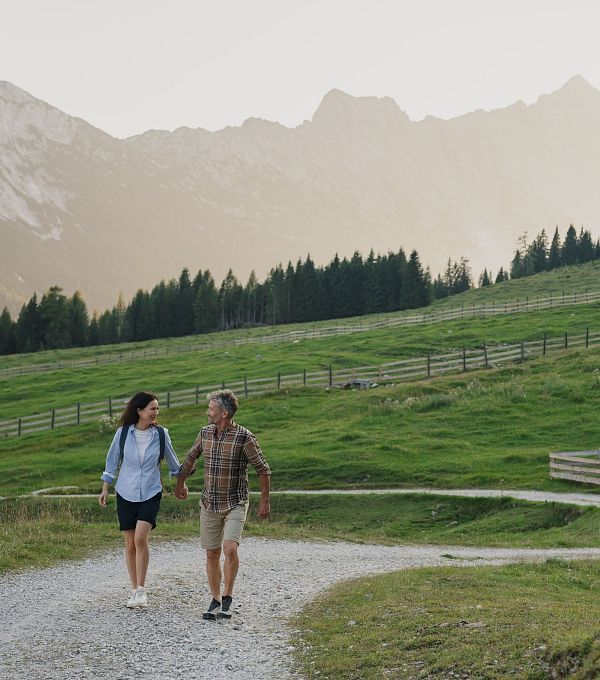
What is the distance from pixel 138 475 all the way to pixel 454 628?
202 inches

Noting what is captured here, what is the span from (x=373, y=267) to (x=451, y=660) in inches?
5953

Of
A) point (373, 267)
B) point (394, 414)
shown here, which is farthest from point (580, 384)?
point (373, 267)

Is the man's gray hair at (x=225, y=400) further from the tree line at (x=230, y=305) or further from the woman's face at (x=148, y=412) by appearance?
the tree line at (x=230, y=305)

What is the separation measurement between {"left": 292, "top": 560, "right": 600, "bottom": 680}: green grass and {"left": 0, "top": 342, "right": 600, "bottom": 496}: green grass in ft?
56.7

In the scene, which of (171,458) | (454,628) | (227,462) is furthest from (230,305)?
(454,628)

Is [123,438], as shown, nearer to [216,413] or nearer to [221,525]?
[216,413]

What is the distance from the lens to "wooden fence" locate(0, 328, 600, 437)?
56.3m

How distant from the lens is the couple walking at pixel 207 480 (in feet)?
42.3

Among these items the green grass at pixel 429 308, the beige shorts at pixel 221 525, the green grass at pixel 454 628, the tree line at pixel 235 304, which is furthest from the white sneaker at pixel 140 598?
the tree line at pixel 235 304

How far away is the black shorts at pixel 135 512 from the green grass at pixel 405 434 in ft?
68.1

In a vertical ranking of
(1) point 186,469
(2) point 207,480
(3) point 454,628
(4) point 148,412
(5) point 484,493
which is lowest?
(5) point 484,493

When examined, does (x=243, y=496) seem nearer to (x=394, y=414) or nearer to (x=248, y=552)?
(x=248, y=552)

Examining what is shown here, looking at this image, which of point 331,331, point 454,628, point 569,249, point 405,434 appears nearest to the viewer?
point 454,628

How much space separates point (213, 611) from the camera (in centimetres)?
1295
